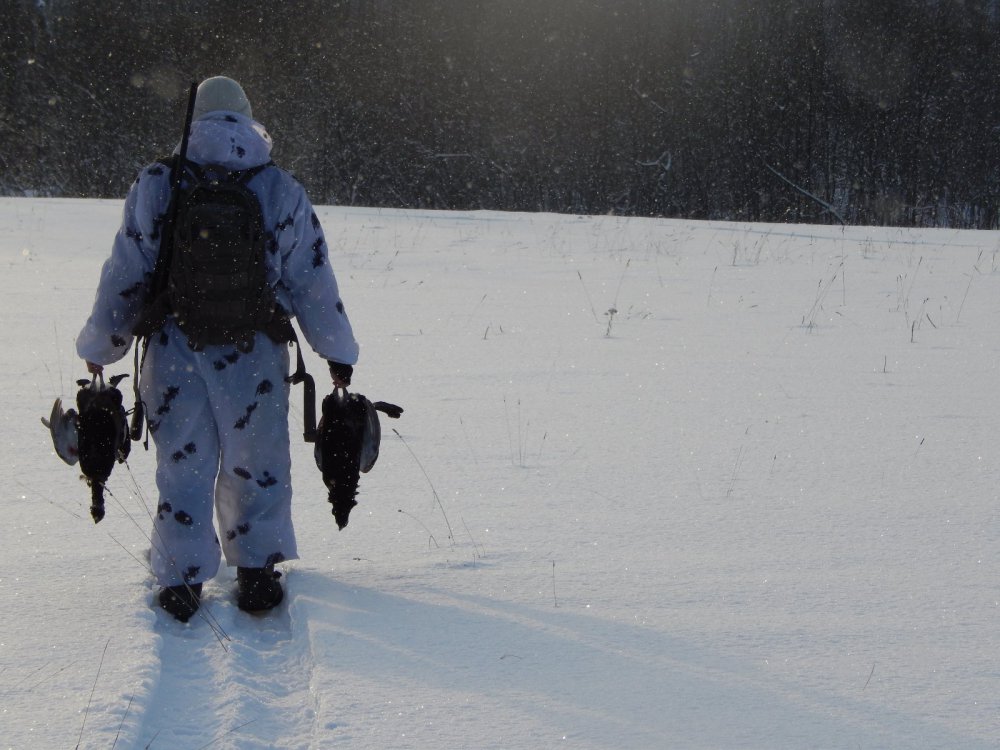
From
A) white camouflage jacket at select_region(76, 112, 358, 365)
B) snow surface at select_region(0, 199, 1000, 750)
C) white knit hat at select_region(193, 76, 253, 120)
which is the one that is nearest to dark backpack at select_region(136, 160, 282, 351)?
white camouflage jacket at select_region(76, 112, 358, 365)

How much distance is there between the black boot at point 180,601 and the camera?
2875 mm

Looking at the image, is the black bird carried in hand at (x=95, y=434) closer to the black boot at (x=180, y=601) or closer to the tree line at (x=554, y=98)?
the black boot at (x=180, y=601)

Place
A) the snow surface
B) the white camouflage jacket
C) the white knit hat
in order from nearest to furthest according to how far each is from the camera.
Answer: the snow surface → the white camouflage jacket → the white knit hat

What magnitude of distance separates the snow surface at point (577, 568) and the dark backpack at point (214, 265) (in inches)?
31.2

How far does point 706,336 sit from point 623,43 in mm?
31834

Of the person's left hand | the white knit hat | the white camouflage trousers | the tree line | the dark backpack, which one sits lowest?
the white camouflage trousers

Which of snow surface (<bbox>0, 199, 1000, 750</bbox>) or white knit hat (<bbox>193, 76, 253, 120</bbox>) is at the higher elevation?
white knit hat (<bbox>193, 76, 253, 120</bbox>)

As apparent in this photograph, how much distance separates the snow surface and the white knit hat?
137 cm

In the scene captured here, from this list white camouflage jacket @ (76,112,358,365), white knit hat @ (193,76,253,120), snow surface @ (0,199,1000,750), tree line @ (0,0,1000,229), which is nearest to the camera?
snow surface @ (0,199,1000,750)

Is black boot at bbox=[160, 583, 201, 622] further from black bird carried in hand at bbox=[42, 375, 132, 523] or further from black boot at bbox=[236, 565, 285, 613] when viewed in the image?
black bird carried in hand at bbox=[42, 375, 132, 523]

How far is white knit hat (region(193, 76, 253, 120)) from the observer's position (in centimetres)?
291

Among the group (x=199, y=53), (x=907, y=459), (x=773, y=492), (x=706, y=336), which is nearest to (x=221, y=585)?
(x=773, y=492)

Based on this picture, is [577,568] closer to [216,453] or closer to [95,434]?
[216,453]

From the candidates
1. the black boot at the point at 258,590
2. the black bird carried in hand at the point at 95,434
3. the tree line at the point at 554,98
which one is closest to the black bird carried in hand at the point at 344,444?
the black boot at the point at 258,590
